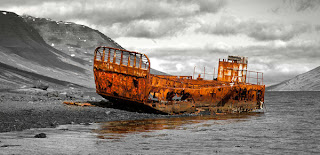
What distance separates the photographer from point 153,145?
1291 centimetres

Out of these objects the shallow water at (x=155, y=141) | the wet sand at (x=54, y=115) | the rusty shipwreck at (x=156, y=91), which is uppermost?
the rusty shipwreck at (x=156, y=91)

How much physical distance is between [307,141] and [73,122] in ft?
35.0

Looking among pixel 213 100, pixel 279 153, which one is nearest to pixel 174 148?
pixel 279 153

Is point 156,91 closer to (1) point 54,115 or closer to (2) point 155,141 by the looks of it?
Answer: (1) point 54,115

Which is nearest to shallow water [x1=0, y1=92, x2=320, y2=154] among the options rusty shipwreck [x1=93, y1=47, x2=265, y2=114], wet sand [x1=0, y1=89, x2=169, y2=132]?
wet sand [x1=0, y1=89, x2=169, y2=132]

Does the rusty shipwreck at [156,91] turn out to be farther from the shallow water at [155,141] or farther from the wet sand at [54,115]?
the shallow water at [155,141]

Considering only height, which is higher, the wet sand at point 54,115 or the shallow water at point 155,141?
the wet sand at point 54,115

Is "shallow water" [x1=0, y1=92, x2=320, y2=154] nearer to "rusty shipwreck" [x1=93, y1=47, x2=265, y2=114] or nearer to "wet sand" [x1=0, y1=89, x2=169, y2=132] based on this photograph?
"wet sand" [x1=0, y1=89, x2=169, y2=132]

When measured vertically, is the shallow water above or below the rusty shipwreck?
below

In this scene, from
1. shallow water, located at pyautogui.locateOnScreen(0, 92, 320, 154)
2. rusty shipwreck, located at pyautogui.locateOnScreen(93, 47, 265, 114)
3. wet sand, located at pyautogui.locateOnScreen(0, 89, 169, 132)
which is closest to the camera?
shallow water, located at pyautogui.locateOnScreen(0, 92, 320, 154)

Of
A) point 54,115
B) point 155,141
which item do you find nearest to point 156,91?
point 54,115

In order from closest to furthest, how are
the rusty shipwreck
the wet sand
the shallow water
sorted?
the shallow water, the wet sand, the rusty shipwreck

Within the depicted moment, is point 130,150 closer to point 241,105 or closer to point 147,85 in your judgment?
point 147,85

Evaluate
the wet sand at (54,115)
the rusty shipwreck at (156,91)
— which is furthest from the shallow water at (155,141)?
the rusty shipwreck at (156,91)
